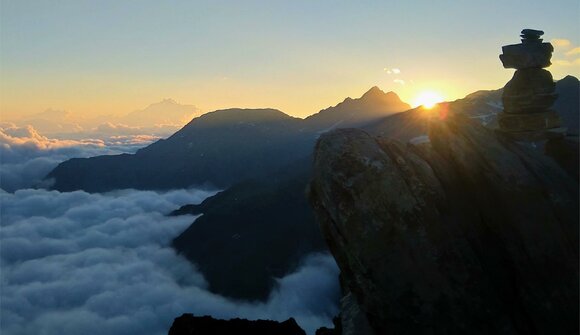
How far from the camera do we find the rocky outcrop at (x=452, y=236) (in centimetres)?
2294

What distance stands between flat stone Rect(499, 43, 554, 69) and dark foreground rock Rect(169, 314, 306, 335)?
39.6 m

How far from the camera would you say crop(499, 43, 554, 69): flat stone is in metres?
33.4

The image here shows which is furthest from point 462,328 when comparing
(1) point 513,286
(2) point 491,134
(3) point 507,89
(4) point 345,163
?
(3) point 507,89

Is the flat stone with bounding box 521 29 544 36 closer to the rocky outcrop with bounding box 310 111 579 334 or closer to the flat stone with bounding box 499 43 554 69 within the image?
the flat stone with bounding box 499 43 554 69

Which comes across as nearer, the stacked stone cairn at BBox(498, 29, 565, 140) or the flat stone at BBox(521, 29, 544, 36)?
the stacked stone cairn at BBox(498, 29, 565, 140)

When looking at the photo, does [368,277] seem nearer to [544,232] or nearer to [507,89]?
[544,232]

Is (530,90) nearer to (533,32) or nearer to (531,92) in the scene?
(531,92)

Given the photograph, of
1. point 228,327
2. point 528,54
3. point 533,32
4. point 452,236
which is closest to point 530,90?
point 528,54

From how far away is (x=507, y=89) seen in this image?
35.0m

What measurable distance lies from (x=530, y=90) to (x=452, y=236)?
1679cm

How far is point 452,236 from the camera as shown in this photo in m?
24.0

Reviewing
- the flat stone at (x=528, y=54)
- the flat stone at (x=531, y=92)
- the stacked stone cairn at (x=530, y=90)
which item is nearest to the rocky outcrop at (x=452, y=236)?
the stacked stone cairn at (x=530, y=90)

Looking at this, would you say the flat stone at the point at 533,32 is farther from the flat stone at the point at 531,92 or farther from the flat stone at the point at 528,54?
the flat stone at the point at 531,92

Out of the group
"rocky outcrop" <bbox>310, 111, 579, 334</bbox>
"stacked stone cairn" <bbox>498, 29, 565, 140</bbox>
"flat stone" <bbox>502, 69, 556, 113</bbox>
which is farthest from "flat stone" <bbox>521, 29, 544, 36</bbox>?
"rocky outcrop" <bbox>310, 111, 579, 334</bbox>
